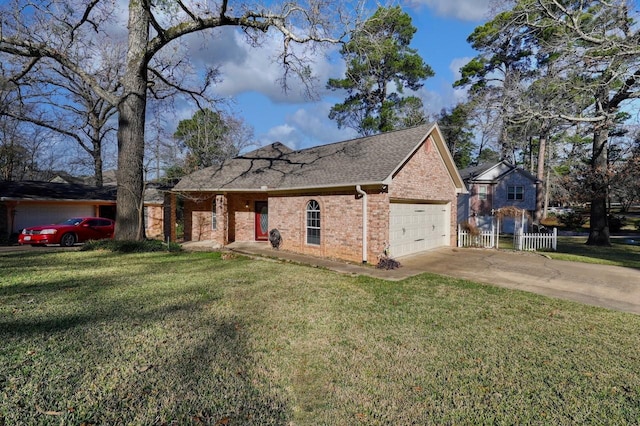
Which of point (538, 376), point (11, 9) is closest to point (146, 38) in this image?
point (11, 9)

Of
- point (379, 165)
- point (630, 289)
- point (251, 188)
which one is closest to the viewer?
point (630, 289)

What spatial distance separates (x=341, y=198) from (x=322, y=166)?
2.64 m

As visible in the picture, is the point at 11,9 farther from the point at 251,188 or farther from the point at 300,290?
the point at 300,290

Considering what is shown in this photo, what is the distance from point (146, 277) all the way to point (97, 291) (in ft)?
4.76

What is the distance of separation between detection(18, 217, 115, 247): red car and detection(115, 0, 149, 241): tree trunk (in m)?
5.62

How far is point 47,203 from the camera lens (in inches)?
762

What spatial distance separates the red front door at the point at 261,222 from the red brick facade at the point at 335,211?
0.26 metres

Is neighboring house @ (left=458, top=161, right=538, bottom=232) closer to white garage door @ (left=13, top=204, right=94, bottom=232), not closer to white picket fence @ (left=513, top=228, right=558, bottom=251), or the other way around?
white picket fence @ (left=513, top=228, right=558, bottom=251)

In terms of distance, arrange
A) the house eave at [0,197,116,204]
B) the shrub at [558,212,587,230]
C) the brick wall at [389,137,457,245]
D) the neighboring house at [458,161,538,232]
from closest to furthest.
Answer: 1. the brick wall at [389,137,457,245]
2. the house eave at [0,197,116,204]
3. the neighboring house at [458,161,538,232]
4. the shrub at [558,212,587,230]

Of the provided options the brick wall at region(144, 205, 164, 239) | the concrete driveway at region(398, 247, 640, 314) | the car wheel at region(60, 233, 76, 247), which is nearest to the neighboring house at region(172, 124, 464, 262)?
the concrete driveway at region(398, 247, 640, 314)

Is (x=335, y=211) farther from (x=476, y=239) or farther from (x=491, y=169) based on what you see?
(x=491, y=169)

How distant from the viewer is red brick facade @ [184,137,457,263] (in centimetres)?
1056

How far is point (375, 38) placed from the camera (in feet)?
39.2

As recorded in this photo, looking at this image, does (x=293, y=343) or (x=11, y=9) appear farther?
(x=11, y=9)
